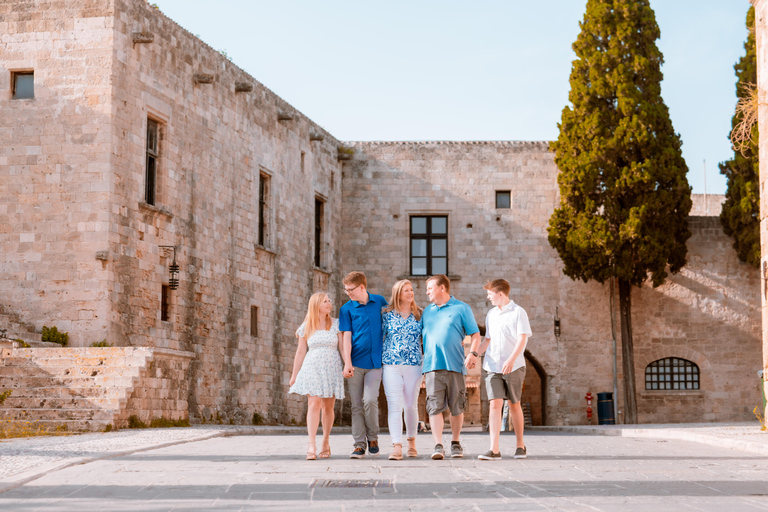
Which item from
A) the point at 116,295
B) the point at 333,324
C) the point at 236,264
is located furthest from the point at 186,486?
the point at 236,264

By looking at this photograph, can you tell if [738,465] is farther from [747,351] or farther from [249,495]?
[747,351]

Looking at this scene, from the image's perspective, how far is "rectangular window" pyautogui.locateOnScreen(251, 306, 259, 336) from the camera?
69.4ft

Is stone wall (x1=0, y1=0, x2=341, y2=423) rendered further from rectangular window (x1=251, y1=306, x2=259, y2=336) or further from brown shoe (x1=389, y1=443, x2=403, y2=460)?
brown shoe (x1=389, y1=443, x2=403, y2=460)

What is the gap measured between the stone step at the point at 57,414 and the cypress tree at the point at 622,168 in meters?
13.4

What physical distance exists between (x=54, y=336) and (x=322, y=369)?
26.4 ft

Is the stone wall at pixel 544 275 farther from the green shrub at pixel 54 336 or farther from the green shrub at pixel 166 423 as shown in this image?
the green shrub at pixel 166 423

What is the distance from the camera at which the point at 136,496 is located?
19.4ft

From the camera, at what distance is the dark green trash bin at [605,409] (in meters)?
24.1

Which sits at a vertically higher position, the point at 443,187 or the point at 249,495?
the point at 443,187

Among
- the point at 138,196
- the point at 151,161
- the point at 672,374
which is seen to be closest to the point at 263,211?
the point at 151,161

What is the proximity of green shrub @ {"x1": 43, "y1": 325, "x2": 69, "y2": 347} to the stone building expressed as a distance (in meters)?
0.12

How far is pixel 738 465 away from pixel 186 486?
4.53m

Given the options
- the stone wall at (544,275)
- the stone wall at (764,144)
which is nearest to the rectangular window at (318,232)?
the stone wall at (544,275)

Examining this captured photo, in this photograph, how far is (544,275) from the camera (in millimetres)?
25438
